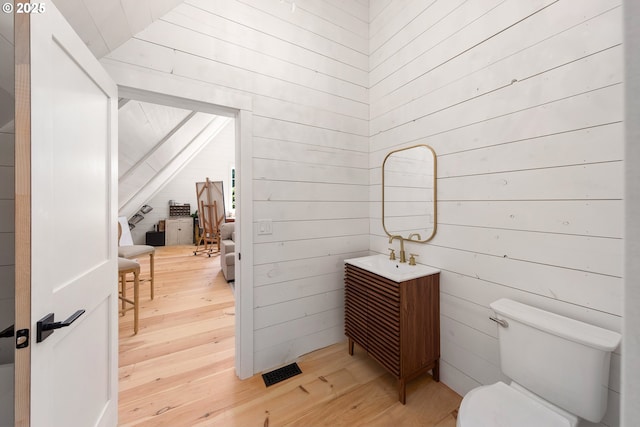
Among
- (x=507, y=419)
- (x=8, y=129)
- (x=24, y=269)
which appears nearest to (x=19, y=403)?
(x=24, y=269)

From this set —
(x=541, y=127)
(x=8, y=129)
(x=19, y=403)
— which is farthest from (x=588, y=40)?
(x=8, y=129)

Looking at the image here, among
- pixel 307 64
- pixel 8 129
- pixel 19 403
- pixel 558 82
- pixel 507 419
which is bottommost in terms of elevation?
pixel 507 419

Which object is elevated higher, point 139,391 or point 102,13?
point 102,13

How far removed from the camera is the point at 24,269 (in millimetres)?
Result: 749

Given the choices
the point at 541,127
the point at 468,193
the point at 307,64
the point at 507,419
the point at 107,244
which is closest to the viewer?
the point at 507,419

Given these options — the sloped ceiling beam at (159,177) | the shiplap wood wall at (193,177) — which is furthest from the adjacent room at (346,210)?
the shiplap wood wall at (193,177)

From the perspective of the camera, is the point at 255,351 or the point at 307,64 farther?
the point at 307,64

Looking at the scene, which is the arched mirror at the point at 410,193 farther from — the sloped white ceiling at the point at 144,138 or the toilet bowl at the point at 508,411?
the sloped white ceiling at the point at 144,138

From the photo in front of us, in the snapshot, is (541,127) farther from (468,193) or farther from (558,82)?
(468,193)

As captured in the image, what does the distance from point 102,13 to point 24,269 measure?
47.2 inches

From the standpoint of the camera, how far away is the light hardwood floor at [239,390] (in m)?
1.45

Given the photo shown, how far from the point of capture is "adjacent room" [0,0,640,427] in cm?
92

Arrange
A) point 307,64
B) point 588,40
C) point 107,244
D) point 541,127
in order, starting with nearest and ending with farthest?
point 588,40
point 541,127
point 107,244
point 307,64

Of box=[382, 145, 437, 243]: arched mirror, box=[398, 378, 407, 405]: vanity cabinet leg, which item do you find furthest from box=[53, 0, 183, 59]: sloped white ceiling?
box=[398, 378, 407, 405]: vanity cabinet leg
